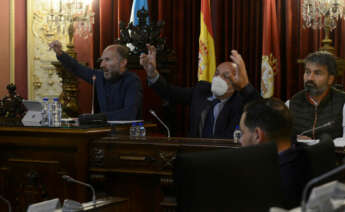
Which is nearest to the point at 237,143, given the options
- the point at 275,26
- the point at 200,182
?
the point at 200,182

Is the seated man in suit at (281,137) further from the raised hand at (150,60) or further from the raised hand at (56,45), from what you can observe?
the raised hand at (56,45)

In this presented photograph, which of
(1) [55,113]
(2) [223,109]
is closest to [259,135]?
(2) [223,109]

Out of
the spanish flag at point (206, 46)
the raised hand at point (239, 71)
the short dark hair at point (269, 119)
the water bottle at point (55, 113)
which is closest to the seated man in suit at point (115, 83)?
the water bottle at point (55, 113)

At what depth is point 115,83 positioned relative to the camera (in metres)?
4.46

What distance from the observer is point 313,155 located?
6.30 ft

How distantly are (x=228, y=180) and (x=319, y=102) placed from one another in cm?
230

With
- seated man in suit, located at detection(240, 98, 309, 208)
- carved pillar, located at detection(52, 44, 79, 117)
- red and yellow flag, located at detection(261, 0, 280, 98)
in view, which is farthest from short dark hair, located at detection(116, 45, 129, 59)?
seated man in suit, located at detection(240, 98, 309, 208)

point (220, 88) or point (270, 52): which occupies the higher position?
point (270, 52)

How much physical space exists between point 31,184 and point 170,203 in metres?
0.96

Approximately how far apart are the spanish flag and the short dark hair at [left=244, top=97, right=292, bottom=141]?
11.2ft

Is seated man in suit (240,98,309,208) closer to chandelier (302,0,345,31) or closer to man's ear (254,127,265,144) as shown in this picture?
man's ear (254,127,265,144)

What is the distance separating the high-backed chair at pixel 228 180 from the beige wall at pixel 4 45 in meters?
4.70

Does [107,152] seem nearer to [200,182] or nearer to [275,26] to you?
[200,182]

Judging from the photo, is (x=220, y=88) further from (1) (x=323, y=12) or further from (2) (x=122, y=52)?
(1) (x=323, y=12)
